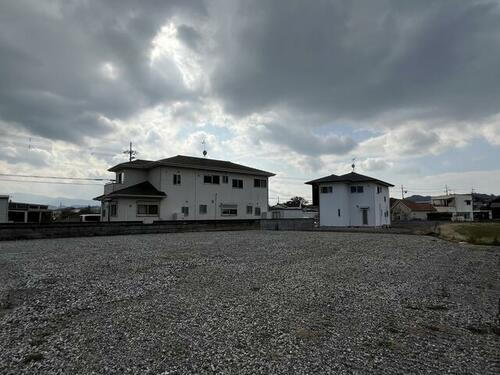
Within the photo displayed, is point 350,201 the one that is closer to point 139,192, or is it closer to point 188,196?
point 188,196

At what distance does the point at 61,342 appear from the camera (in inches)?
→ 149

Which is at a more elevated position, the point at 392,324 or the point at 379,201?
the point at 379,201

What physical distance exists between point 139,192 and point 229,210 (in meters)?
8.08

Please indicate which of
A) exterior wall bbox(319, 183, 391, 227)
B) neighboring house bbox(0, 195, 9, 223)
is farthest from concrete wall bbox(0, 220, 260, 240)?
neighboring house bbox(0, 195, 9, 223)

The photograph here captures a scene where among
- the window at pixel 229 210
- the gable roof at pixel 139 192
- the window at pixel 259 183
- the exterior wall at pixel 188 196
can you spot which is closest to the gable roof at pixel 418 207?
the window at pixel 259 183

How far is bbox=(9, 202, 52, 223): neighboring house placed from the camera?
1346 inches

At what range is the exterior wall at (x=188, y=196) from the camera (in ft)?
78.8

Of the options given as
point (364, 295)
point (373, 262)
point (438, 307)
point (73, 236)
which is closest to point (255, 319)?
point (364, 295)

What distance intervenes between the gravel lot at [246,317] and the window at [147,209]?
49.6 ft

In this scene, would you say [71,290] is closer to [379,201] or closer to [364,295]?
[364,295]

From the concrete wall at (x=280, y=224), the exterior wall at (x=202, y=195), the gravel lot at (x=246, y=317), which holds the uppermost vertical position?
the exterior wall at (x=202, y=195)

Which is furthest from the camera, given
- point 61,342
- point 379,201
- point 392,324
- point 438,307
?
point 379,201

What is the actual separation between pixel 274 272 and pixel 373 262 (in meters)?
3.37

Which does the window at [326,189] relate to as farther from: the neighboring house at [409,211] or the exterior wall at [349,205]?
the neighboring house at [409,211]
